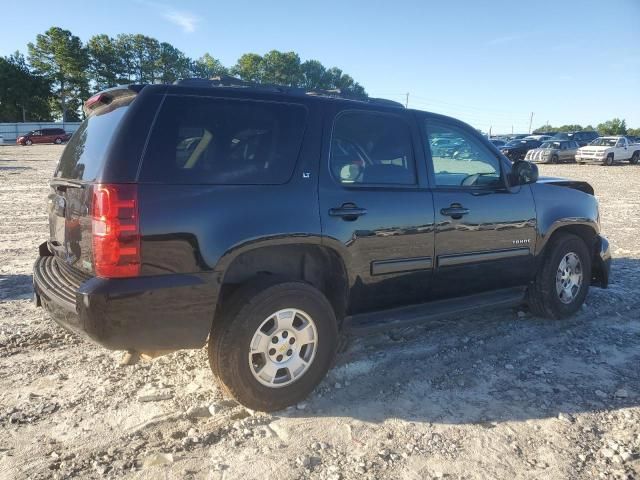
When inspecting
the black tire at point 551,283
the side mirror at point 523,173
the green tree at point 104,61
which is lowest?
the black tire at point 551,283

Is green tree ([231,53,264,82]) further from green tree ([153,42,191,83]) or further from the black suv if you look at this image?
the black suv

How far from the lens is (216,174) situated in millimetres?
2934

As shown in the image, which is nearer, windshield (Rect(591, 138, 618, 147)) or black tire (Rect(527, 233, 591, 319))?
black tire (Rect(527, 233, 591, 319))

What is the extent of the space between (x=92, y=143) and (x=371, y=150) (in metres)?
1.90

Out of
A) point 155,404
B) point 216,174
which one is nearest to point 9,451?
point 155,404

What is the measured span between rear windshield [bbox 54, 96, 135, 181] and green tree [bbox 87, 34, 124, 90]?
253 feet

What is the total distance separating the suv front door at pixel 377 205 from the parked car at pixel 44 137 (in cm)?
4811

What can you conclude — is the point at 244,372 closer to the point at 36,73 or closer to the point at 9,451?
the point at 9,451

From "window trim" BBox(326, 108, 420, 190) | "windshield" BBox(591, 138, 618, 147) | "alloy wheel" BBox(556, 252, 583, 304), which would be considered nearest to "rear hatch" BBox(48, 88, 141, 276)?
"window trim" BBox(326, 108, 420, 190)

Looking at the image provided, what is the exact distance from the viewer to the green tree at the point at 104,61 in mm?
73062

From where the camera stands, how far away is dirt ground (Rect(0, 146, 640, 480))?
264cm

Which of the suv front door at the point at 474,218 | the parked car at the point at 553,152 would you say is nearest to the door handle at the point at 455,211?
the suv front door at the point at 474,218

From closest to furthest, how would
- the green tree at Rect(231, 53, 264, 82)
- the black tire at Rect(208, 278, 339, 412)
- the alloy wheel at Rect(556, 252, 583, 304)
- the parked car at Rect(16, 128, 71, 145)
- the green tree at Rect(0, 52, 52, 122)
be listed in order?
the black tire at Rect(208, 278, 339, 412), the alloy wheel at Rect(556, 252, 583, 304), the parked car at Rect(16, 128, 71, 145), the green tree at Rect(0, 52, 52, 122), the green tree at Rect(231, 53, 264, 82)

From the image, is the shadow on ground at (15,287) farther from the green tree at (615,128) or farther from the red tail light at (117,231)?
the green tree at (615,128)
